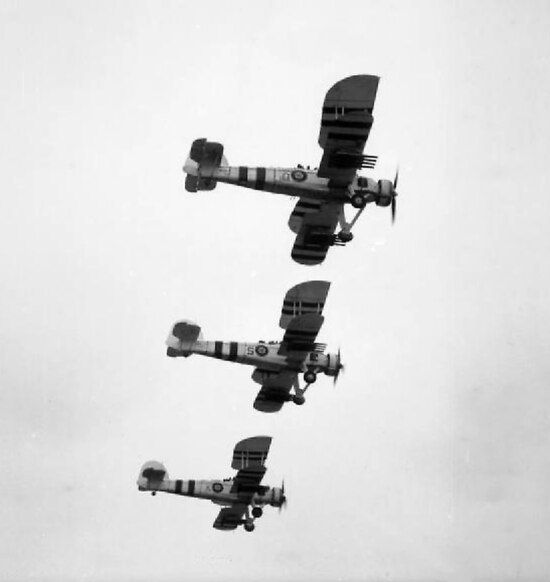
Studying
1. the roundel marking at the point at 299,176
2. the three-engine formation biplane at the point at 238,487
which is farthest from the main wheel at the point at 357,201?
the three-engine formation biplane at the point at 238,487

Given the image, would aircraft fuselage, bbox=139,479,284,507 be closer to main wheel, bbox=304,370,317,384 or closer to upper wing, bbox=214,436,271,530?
upper wing, bbox=214,436,271,530

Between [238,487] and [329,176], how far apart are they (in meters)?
19.9

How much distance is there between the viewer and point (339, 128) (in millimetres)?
53344

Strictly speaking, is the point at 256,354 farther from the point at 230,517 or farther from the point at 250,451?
the point at 230,517

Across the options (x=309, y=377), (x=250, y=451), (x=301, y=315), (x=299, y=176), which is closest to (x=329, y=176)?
(x=299, y=176)

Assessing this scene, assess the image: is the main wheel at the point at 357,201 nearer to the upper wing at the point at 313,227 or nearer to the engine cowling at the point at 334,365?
the upper wing at the point at 313,227

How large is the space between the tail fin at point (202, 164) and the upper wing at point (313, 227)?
13.1ft

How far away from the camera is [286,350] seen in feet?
205

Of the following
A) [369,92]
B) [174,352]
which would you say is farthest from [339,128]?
[174,352]

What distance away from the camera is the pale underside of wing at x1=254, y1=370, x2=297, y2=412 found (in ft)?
213

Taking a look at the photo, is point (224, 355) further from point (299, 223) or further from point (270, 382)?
point (299, 223)

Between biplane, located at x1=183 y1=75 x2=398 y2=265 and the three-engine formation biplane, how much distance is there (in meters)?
11.9

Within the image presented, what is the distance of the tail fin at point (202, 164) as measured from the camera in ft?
184

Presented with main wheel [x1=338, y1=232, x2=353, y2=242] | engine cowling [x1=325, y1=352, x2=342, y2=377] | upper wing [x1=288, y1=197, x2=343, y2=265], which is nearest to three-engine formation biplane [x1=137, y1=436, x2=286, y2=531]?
engine cowling [x1=325, y1=352, x2=342, y2=377]
